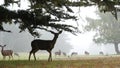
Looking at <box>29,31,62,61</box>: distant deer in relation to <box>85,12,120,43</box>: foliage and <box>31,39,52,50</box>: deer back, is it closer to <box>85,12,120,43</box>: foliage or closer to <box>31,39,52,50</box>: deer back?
<box>31,39,52,50</box>: deer back

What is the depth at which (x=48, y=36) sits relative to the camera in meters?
136

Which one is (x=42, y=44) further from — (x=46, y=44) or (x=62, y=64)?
(x=62, y=64)

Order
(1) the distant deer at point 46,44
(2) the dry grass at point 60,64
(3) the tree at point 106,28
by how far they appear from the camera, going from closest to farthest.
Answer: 1. (2) the dry grass at point 60,64
2. (1) the distant deer at point 46,44
3. (3) the tree at point 106,28

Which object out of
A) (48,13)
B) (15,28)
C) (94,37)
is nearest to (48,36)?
(15,28)

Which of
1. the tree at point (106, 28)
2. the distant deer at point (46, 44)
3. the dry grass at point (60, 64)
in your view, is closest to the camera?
the dry grass at point (60, 64)

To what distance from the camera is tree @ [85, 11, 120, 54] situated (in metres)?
67.7

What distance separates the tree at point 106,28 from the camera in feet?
222

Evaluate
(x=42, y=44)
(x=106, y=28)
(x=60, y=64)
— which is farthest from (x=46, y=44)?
(x=106, y=28)

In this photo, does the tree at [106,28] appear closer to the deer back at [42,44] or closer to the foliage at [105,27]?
the foliage at [105,27]

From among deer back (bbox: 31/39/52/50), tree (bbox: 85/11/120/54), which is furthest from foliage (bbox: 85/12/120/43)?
deer back (bbox: 31/39/52/50)

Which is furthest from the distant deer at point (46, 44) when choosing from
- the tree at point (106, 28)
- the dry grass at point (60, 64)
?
the tree at point (106, 28)

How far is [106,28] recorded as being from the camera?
70000 mm

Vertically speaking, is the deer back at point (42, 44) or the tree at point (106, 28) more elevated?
the deer back at point (42, 44)

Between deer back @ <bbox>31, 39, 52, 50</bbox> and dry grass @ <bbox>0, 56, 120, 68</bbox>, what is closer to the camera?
dry grass @ <bbox>0, 56, 120, 68</bbox>
